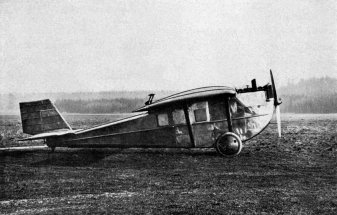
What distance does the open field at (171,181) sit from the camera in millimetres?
6331

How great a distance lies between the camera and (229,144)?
35.8ft

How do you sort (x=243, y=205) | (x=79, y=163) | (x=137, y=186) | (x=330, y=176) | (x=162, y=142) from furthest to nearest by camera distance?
(x=162, y=142), (x=79, y=163), (x=330, y=176), (x=137, y=186), (x=243, y=205)

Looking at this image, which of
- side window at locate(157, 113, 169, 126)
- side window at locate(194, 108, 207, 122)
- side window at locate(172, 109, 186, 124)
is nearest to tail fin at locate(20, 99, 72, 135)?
side window at locate(157, 113, 169, 126)

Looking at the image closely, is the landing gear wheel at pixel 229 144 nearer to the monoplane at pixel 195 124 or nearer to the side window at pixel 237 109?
the monoplane at pixel 195 124

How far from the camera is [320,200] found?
6594mm

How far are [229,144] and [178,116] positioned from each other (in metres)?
2.03

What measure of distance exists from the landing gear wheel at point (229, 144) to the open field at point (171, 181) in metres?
0.31

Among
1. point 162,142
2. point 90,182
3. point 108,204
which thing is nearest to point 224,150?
point 162,142

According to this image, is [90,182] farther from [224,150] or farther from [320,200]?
[320,200]

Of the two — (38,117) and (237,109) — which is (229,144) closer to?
(237,109)

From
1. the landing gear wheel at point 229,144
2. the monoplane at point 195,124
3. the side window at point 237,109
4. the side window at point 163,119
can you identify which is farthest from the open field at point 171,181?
the side window at point 237,109

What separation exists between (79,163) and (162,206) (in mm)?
5262

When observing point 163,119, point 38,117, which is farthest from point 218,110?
point 38,117

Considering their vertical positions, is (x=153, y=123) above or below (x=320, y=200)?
above
